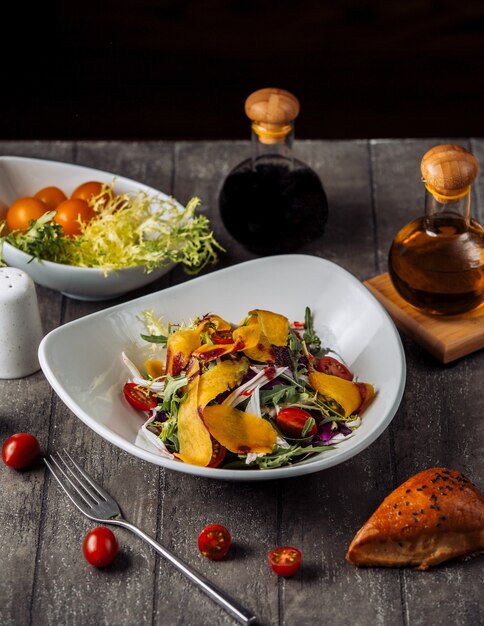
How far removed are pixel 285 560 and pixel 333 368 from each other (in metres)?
0.48

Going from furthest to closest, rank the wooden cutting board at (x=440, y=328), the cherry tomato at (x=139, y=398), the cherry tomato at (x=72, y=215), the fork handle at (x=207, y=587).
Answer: the cherry tomato at (x=72, y=215) → the wooden cutting board at (x=440, y=328) → the cherry tomato at (x=139, y=398) → the fork handle at (x=207, y=587)

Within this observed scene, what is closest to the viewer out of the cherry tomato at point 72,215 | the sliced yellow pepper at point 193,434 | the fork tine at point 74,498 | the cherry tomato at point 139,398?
the sliced yellow pepper at point 193,434

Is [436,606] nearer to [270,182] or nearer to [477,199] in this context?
[270,182]

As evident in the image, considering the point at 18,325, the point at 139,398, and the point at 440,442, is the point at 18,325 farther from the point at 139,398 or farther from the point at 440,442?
the point at 440,442

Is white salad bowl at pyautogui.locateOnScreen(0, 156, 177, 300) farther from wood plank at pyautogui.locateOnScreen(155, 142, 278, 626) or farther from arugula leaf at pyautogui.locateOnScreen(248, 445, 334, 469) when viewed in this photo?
arugula leaf at pyautogui.locateOnScreen(248, 445, 334, 469)

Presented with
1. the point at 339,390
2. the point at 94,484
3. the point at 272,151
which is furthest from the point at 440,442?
the point at 272,151

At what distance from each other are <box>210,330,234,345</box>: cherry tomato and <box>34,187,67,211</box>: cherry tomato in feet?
2.43

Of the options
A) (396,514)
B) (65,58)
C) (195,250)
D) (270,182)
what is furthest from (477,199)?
(65,58)

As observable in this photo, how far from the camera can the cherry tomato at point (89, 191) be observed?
8.52ft

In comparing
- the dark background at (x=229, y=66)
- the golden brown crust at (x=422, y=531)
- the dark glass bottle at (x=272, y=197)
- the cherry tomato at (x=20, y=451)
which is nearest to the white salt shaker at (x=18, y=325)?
the cherry tomato at (x=20, y=451)

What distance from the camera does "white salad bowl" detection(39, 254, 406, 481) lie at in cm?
193

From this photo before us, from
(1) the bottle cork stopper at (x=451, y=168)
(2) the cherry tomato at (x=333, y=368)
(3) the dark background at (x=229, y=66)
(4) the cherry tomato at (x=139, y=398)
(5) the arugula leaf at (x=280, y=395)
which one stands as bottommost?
(3) the dark background at (x=229, y=66)

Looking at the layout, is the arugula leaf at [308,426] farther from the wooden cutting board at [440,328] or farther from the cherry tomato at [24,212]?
the cherry tomato at [24,212]

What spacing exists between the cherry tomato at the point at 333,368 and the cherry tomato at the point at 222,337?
8.7 inches
